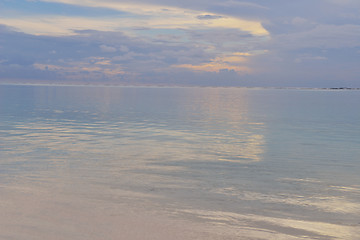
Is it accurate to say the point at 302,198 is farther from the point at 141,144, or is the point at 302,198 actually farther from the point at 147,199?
the point at 141,144

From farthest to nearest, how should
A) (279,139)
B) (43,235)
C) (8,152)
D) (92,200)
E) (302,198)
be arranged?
1. (279,139)
2. (8,152)
3. (302,198)
4. (92,200)
5. (43,235)

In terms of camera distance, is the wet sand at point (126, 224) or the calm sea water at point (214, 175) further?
the calm sea water at point (214, 175)

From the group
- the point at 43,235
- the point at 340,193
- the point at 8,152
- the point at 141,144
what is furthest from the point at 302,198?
the point at 8,152

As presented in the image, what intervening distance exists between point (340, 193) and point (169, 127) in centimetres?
2418

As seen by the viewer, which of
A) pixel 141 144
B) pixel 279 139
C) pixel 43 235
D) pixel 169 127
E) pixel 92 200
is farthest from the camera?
pixel 169 127

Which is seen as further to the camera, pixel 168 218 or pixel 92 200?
pixel 92 200

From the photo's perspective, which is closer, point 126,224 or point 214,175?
point 126,224

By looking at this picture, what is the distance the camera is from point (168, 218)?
416 inches

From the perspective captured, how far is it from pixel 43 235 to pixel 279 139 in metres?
23.4

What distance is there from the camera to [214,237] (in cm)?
916

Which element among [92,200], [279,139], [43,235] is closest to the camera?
[43,235]

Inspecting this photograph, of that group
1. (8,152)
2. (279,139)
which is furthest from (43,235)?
(279,139)

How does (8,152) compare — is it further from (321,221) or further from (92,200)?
(321,221)

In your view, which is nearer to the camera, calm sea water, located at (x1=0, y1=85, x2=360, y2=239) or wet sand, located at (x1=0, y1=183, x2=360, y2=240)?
wet sand, located at (x1=0, y1=183, x2=360, y2=240)
